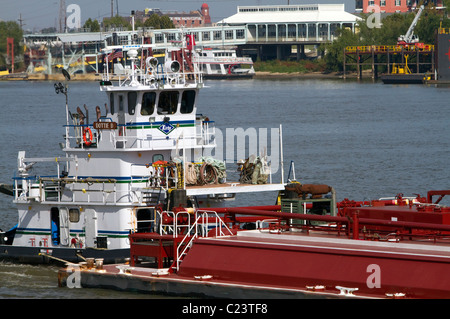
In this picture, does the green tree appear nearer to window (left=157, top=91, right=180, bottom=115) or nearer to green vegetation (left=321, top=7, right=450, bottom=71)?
green vegetation (left=321, top=7, right=450, bottom=71)

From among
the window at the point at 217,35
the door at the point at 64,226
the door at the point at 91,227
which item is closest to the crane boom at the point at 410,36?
the window at the point at 217,35

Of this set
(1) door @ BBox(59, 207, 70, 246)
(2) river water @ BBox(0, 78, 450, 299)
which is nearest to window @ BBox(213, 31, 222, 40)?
(2) river water @ BBox(0, 78, 450, 299)

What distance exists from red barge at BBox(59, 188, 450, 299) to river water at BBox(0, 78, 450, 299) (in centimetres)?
108

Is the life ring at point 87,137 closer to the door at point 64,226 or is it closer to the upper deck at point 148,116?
the upper deck at point 148,116

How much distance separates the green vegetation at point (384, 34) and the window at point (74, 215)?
123 m

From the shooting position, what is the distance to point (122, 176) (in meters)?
25.8

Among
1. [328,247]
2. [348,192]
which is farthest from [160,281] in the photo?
[348,192]

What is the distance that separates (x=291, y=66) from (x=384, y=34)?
17769mm

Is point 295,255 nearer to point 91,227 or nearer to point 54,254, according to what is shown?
point 91,227

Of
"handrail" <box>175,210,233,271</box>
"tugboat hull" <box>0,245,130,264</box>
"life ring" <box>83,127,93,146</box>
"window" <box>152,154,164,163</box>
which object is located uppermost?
"life ring" <box>83,127,93,146</box>

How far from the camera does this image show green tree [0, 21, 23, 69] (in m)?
186

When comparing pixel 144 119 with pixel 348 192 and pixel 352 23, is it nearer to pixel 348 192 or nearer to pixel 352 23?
pixel 348 192

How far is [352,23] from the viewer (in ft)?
572

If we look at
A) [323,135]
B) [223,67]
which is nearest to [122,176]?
[323,135]
